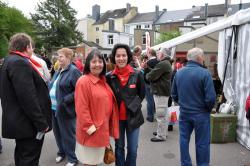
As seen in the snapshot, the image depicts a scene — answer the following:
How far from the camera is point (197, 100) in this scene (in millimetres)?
4074

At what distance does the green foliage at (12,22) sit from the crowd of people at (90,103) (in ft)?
120

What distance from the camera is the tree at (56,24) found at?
48.4 metres

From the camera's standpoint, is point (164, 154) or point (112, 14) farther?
point (112, 14)

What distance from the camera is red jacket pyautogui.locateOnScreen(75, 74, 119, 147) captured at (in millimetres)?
3111

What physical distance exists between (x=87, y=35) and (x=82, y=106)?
56.5 metres

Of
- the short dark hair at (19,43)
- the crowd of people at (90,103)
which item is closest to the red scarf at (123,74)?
the crowd of people at (90,103)

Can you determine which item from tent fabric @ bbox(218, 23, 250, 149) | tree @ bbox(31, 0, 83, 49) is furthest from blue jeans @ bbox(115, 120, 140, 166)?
tree @ bbox(31, 0, 83, 49)

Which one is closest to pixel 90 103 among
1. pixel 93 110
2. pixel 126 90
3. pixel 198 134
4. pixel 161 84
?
pixel 93 110

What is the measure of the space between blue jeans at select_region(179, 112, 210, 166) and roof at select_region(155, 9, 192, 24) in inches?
2009

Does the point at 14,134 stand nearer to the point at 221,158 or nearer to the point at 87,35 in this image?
the point at 221,158

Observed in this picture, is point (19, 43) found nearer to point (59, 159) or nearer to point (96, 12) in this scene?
point (59, 159)

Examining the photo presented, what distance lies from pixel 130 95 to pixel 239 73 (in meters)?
3.31

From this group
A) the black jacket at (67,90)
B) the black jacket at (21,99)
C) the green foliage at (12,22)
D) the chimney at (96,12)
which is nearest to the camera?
the black jacket at (21,99)

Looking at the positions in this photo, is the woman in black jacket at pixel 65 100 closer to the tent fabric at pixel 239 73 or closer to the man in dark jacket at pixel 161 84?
the man in dark jacket at pixel 161 84
